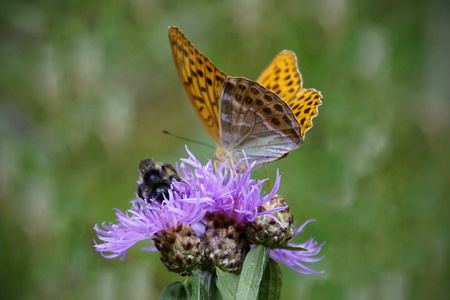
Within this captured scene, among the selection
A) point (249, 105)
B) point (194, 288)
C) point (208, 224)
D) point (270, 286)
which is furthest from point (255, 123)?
point (194, 288)

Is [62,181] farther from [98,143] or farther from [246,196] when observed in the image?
[246,196]

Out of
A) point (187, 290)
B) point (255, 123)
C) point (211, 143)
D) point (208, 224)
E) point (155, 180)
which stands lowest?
point (187, 290)

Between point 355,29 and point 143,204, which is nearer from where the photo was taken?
point 143,204

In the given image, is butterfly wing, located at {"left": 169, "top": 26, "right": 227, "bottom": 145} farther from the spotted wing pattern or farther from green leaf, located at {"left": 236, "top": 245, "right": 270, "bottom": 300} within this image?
green leaf, located at {"left": 236, "top": 245, "right": 270, "bottom": 300}

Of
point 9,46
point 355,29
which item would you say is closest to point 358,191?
point 355,29

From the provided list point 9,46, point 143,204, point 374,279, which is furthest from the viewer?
point 9,46

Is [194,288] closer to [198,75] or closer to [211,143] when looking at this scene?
[198,75]
